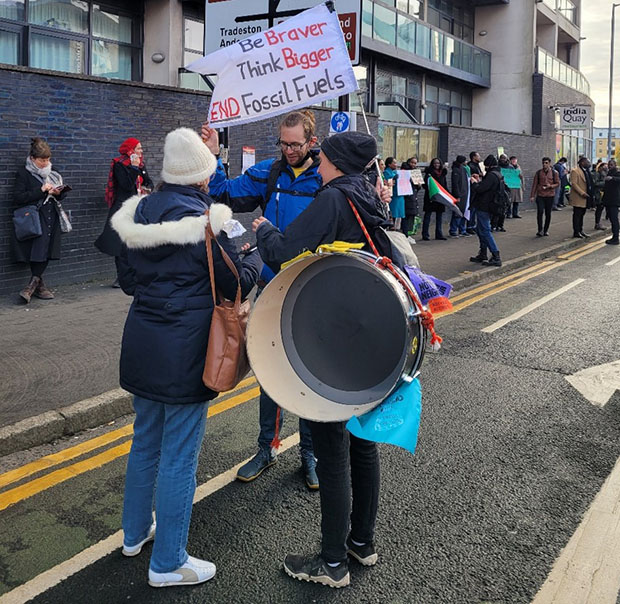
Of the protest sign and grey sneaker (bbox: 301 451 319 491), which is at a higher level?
the protest sign

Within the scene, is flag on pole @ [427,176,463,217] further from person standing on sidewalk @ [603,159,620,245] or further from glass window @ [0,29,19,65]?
glass window @ [0,29,19,65]

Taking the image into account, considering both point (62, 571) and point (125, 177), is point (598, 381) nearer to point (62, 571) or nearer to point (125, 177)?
point (62, 571)

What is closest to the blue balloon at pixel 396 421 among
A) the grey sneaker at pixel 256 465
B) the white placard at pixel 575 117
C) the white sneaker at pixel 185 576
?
the white sneaker at pixel 185 576

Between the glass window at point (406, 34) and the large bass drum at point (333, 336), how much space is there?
22.9m

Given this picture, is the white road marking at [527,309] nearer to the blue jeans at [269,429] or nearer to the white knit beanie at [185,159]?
the blue jeans at [269,429]

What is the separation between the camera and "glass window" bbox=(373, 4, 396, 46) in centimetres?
2245

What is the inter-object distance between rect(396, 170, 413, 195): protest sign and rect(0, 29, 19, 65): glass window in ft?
26.9

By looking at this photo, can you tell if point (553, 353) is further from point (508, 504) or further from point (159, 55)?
point (159, 55)

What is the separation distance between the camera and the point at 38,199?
8.81 metres

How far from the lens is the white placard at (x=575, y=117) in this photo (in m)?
30.2

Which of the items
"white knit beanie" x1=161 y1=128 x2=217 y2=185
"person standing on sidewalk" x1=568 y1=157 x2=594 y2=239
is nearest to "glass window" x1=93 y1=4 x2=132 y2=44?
"person standing on sidewalk" x1=568 y1=157 x2=594 y2=239

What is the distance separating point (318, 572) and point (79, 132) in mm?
8224

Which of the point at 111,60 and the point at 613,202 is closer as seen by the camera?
the point at 111,60

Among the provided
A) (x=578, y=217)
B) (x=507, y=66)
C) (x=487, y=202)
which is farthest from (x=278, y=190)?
(x=507, y=66)
